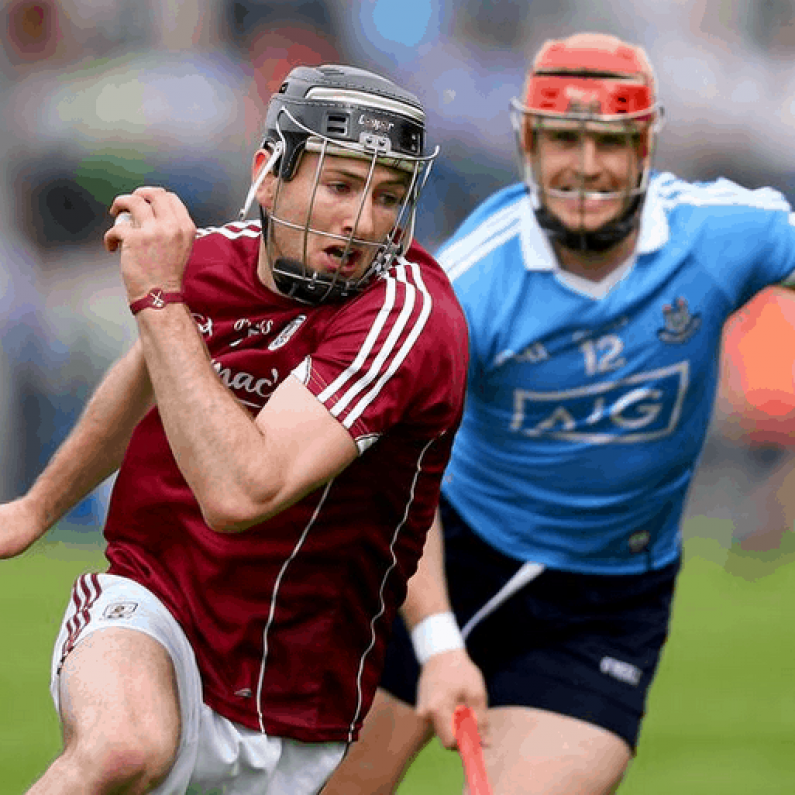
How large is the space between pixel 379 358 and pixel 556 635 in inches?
58.4

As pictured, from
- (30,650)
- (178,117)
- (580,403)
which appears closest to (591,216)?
(580,403)

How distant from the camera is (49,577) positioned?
9680 mm

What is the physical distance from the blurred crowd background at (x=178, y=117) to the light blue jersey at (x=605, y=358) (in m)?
5.49

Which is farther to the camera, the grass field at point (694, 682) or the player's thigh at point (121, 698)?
the grass field at point (694, 682)

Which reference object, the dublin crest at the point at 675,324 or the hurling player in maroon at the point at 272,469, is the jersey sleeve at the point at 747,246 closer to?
the dublin crest at the point at 675,324

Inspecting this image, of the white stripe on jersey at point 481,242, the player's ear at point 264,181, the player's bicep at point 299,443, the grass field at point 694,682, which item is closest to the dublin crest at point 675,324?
the white stripe on jersey at point 481,242

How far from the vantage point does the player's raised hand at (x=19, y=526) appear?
411cm

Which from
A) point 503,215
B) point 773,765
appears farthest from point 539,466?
point 773,765

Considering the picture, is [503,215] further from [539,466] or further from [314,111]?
[314,111]

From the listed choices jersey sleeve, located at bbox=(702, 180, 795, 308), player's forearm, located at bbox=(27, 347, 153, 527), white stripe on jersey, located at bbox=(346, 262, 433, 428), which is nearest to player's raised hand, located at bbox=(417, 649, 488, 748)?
player's forearm, located at bbox=(27, 347, 153, 527)

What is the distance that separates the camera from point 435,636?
181 inches

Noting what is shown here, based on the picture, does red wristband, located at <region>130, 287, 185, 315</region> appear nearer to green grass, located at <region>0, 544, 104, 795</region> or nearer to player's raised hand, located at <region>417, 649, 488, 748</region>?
player's raised hand, located at <region>417, 649, 488, 748</region>

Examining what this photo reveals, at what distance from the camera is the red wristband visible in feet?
11.9

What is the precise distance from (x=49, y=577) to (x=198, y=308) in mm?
5864
